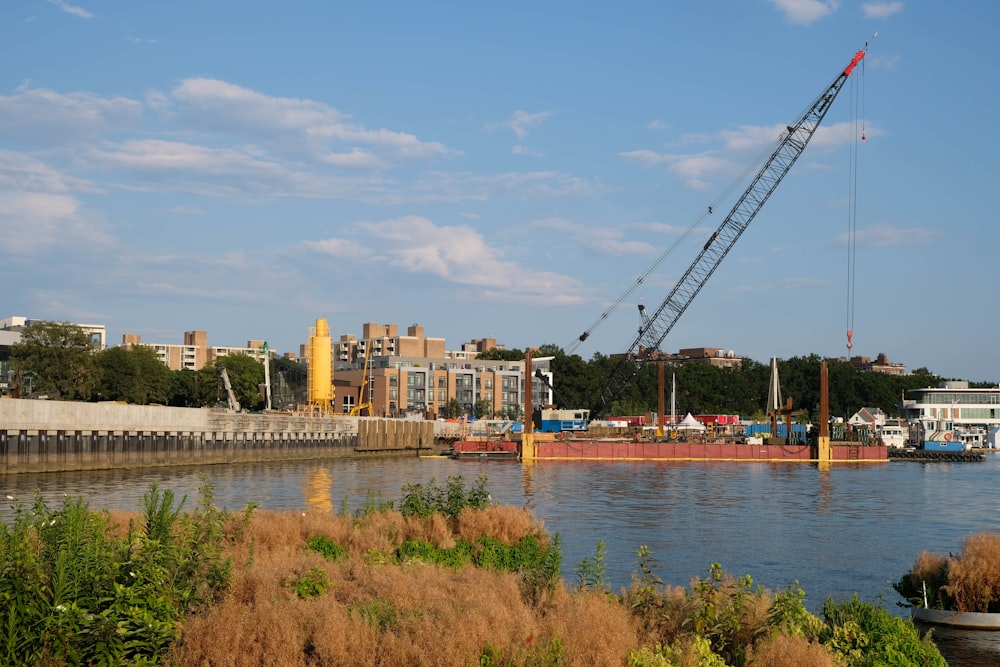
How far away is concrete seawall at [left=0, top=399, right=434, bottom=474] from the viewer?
73812 millimetres

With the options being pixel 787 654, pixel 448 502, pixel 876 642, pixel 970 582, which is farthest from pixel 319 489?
pixel 787 654

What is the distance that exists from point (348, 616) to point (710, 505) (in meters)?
48.5

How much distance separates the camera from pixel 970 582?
2284 cm

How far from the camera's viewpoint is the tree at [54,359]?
124 metres

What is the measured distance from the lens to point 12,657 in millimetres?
13516

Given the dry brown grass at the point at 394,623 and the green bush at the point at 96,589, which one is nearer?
the dry brown grass at the point at 394,623

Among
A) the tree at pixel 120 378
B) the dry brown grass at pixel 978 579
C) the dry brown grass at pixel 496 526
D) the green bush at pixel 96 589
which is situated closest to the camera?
the green bush at pixel 96 589

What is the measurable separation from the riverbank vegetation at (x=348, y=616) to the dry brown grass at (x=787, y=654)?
3 cm

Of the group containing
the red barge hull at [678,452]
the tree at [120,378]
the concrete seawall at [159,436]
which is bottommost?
the red barge hull at [678,452]

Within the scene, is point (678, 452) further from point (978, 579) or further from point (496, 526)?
point (978, 579)

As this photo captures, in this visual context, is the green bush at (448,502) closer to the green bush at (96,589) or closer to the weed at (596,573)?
the weed at (596,573)

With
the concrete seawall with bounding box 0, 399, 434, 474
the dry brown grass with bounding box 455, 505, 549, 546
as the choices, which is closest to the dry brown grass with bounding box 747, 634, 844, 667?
the dry brown grass with bounding box 455, 505, 549, 546

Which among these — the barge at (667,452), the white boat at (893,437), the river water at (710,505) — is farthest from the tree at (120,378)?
the white boat at (893,437)

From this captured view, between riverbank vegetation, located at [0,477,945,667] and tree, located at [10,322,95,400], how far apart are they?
380 feet
